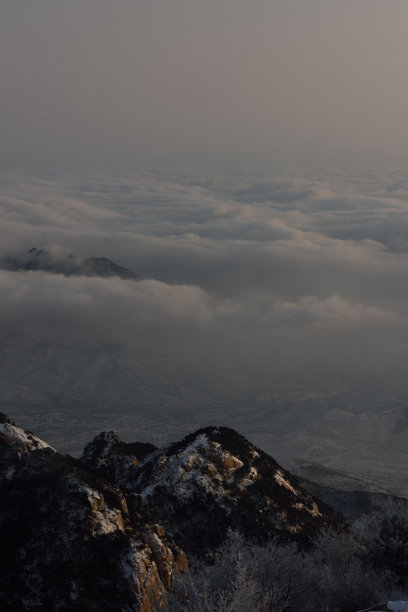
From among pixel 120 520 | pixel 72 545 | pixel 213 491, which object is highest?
pixel 120 520

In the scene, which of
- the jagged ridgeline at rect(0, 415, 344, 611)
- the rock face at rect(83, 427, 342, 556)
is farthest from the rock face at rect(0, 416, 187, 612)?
the rock face at rect(83, 427, 342, 556)

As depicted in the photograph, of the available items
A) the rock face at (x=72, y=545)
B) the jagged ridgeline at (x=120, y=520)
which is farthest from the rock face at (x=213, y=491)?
the rock face at (x=72, y=545)

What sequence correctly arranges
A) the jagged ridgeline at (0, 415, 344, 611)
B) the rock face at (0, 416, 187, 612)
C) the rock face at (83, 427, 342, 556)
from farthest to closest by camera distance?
the rock face at (83, 427, 342, 556)
the jagged ridgeline at (0, 415, 344, 611)
the rock face at (0, 416, 187, 612)

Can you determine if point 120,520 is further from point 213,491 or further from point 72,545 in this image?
point 213,491

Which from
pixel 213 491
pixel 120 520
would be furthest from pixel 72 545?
pixel 213 491

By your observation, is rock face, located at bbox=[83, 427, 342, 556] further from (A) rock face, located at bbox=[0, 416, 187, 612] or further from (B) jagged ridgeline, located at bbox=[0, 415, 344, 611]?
(A) rock face, located at bbox=[0, 416, 187, 612]

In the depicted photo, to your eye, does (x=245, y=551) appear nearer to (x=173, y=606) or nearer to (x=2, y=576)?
(x=173, y=606)

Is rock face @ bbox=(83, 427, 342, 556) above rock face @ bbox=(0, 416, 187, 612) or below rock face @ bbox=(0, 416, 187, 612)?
below
